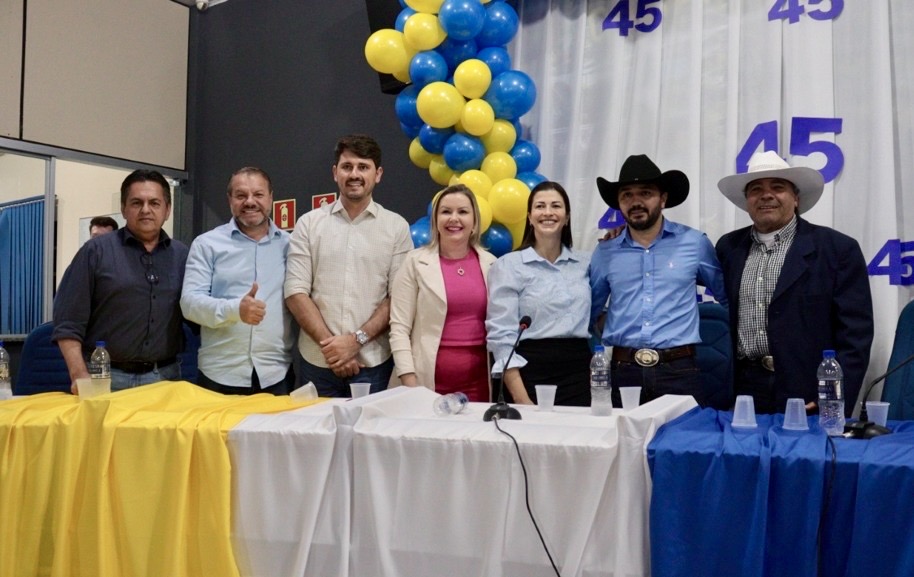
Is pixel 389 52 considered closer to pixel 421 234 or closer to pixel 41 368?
pixel 421 234

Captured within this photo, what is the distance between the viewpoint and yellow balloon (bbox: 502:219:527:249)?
352 cm

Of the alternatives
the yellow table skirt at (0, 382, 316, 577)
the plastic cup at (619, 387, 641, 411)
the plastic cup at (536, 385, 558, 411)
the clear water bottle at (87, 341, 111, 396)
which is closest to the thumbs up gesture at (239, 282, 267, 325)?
the clear water bottle at (87, 341, 111, 396)

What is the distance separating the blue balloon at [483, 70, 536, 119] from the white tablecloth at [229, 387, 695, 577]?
1.90m

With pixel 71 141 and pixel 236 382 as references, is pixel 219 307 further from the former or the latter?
pixel 71 141

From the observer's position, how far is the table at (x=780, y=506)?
1520 mm

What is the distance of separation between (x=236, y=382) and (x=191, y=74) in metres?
→ 3.72

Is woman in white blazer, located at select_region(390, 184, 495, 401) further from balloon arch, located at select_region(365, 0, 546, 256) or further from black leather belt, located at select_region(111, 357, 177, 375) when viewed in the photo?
black leather belt, located at select_region(111, 357, 177, 375)

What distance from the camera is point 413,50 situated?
12.1 ft

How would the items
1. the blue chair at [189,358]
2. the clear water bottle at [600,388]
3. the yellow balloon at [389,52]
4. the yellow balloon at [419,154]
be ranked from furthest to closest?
the blue chair at [189,358]
the yellow balloon at [419,154]
the yellow balloon at [389,52]
the clear water bottle at [600,388]

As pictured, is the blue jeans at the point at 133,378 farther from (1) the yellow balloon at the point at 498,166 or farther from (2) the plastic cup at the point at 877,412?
(2) the plastic cup at the point at 877,412

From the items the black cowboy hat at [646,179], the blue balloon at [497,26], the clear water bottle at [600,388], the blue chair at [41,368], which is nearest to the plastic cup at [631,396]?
the clear water bottle at [600,388]

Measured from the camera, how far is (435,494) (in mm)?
1848

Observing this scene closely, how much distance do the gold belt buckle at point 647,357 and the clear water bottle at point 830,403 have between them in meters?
0.69

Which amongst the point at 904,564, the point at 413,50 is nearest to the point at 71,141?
the point at 413,50
